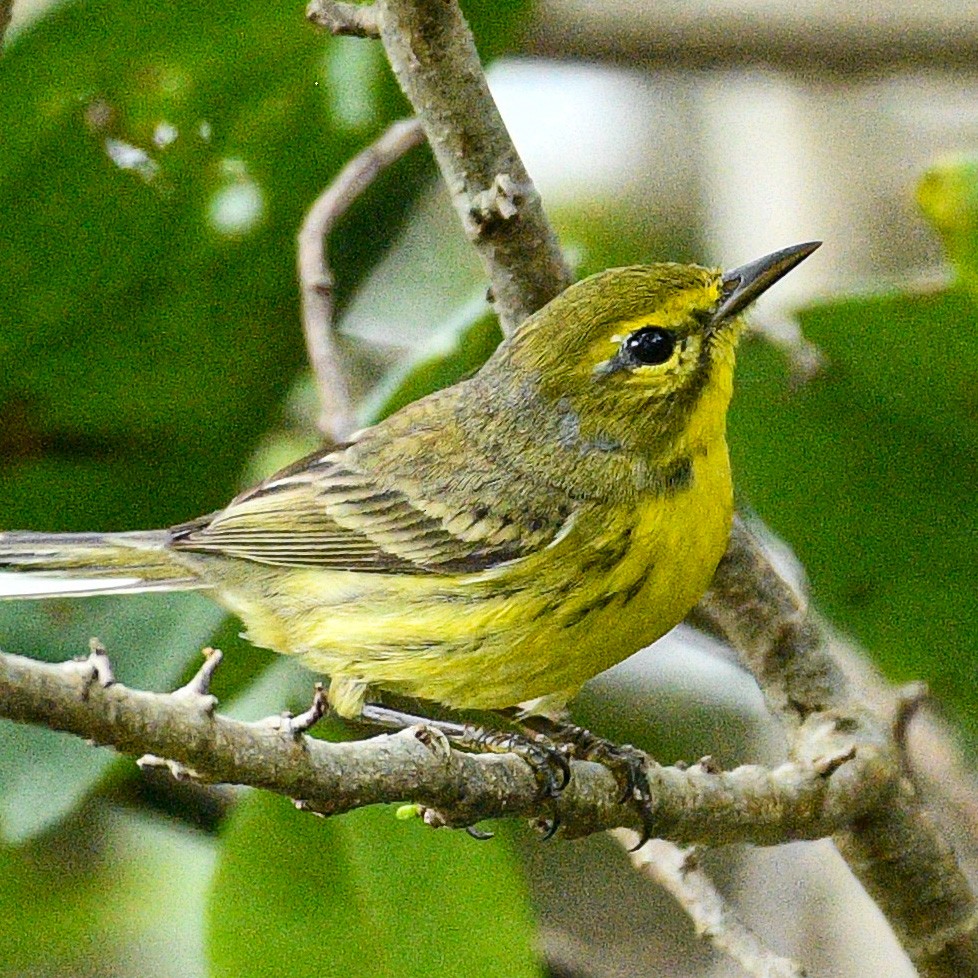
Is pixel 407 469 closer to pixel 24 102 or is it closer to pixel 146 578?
pixel 146 578

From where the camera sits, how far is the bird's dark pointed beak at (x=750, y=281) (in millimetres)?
2324

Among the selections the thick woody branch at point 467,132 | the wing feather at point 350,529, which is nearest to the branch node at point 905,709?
the wing feather at point 350,529

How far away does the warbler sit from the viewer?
2.22 meters

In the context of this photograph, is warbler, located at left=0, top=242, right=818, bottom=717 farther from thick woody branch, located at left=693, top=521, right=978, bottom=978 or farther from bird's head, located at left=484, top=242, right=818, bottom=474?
thick woody branch, located at left=693, top=521, right=978, bottom=978

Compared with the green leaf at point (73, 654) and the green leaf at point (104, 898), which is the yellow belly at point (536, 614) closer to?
the green leaf at point (73, 654)

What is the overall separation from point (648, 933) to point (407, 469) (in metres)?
1.59

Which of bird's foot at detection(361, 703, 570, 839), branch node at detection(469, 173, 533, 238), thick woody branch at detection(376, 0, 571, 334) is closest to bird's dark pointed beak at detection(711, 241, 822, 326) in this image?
thick woody branch at detection(376, 0, 571, 334)

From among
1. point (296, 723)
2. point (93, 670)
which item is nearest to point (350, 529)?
point (296, 723)

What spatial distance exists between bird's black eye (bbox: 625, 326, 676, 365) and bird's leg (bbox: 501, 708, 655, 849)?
1.87ft

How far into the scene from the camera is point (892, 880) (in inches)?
89.2

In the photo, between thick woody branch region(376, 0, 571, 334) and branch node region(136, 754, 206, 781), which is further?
thick woody branch region(376, 0, 571, 334)

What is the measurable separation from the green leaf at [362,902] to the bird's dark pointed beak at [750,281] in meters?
0.85

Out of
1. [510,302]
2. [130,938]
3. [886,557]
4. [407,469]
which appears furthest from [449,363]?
[130,938]

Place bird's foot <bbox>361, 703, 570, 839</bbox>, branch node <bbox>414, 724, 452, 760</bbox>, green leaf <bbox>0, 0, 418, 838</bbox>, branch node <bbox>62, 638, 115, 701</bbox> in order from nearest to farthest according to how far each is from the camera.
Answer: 1. branch node <bbox>62, 638, 115, 701</bbox>
2. branch node <bbox>414, 724, 452, 760</bbox>
3. bird's foot <bbox>361, 703, 570, 839</bbox>
4. green leaf <bbox>0, 0, 418, 838</bbox>
